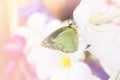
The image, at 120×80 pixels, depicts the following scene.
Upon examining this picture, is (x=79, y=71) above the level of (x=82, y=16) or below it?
below

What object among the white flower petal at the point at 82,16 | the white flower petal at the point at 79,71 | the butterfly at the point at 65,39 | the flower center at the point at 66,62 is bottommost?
the white flower petal at the point at 79,71

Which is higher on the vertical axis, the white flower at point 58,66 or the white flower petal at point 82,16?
the white flower petal at point 82,16

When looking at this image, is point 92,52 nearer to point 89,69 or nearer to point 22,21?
point 89,69

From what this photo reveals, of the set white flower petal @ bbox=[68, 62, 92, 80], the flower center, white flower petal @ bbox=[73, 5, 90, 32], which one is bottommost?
white flower petal @ bbox=[68, 62, 92, 80]

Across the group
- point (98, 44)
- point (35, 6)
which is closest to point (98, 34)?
point (98, 44)

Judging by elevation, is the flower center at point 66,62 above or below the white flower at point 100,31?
below

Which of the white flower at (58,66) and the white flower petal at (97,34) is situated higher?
the white flower petal at (97,34)

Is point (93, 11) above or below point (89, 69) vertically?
above
